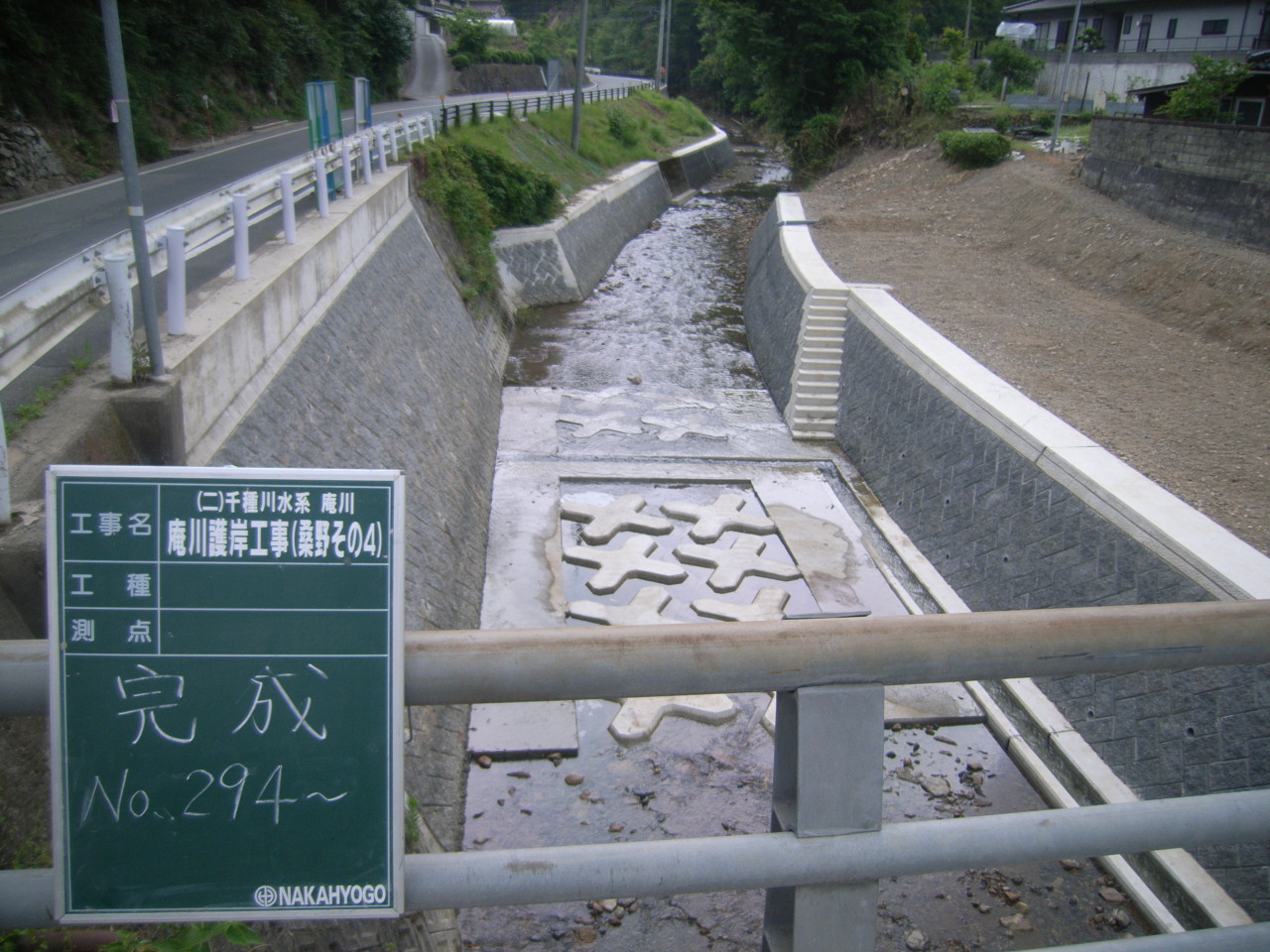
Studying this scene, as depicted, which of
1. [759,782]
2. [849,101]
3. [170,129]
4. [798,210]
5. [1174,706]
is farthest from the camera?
[849,101]

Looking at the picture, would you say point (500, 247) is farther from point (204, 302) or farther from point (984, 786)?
point (984, 786)

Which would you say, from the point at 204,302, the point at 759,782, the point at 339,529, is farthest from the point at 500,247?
the point at 339,529

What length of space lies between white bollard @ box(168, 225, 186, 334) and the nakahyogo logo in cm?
538

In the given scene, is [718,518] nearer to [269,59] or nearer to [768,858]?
[768,858]

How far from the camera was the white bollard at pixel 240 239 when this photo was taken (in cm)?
795

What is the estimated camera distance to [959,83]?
38.8m

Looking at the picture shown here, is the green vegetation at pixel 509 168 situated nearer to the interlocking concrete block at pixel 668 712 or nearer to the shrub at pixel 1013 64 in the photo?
the interlocking concrete block at pixel 668 712

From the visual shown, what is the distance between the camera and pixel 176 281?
21.1 feet

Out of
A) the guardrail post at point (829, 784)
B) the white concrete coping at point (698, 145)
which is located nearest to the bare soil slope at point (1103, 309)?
the guardrail post at point (829, 784)

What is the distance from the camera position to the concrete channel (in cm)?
600

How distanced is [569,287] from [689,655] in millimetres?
20568

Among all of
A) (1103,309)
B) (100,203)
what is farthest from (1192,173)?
(100,203)

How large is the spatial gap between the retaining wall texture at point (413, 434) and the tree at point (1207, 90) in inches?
700

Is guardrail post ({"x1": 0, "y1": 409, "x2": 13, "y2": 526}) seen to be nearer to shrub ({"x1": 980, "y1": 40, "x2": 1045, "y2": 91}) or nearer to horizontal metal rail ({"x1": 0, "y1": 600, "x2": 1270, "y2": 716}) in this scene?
horizontal metal rail ({"x1": 0, "y1": 600, "x2": 1270, "y2": 716})
